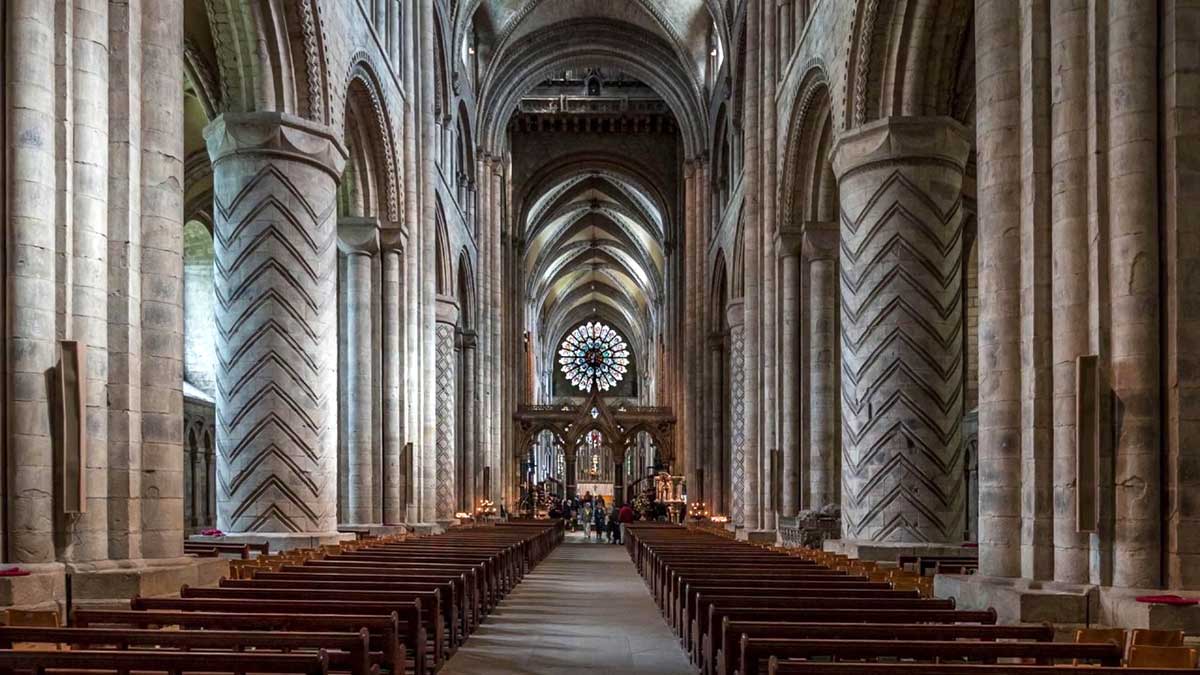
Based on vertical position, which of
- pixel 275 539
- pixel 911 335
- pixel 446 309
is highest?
pixel 446 309

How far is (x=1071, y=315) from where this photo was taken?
9.05 metres

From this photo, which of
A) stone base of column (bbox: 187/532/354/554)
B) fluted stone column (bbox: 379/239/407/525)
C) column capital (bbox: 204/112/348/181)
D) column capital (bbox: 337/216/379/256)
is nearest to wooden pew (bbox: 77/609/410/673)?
stone base of column (bbox: 187/532/354/554)

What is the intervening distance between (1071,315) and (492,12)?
1208 inches

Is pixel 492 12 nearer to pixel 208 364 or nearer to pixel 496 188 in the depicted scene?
pixel 496 188

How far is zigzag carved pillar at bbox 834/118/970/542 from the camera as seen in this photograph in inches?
593

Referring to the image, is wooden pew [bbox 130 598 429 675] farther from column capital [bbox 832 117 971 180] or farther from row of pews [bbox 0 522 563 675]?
column capital [bbox 832 117 971 180]

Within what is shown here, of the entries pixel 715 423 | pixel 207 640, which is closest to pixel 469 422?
pixel 715 423

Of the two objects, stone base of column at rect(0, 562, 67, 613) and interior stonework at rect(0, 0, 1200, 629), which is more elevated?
interior stonework at rect(0, 0, 1200, 629)

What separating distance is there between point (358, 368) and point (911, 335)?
10.4 metres

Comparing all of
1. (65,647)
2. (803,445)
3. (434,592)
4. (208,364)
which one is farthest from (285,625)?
(208,364)

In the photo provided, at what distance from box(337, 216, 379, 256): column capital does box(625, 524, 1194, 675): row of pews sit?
966cm

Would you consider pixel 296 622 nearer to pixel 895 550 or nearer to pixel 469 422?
pixel 895 550

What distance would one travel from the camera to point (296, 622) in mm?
7551

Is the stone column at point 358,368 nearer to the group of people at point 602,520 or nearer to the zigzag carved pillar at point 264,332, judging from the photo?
the zigzag carved pillar at point 264,332
